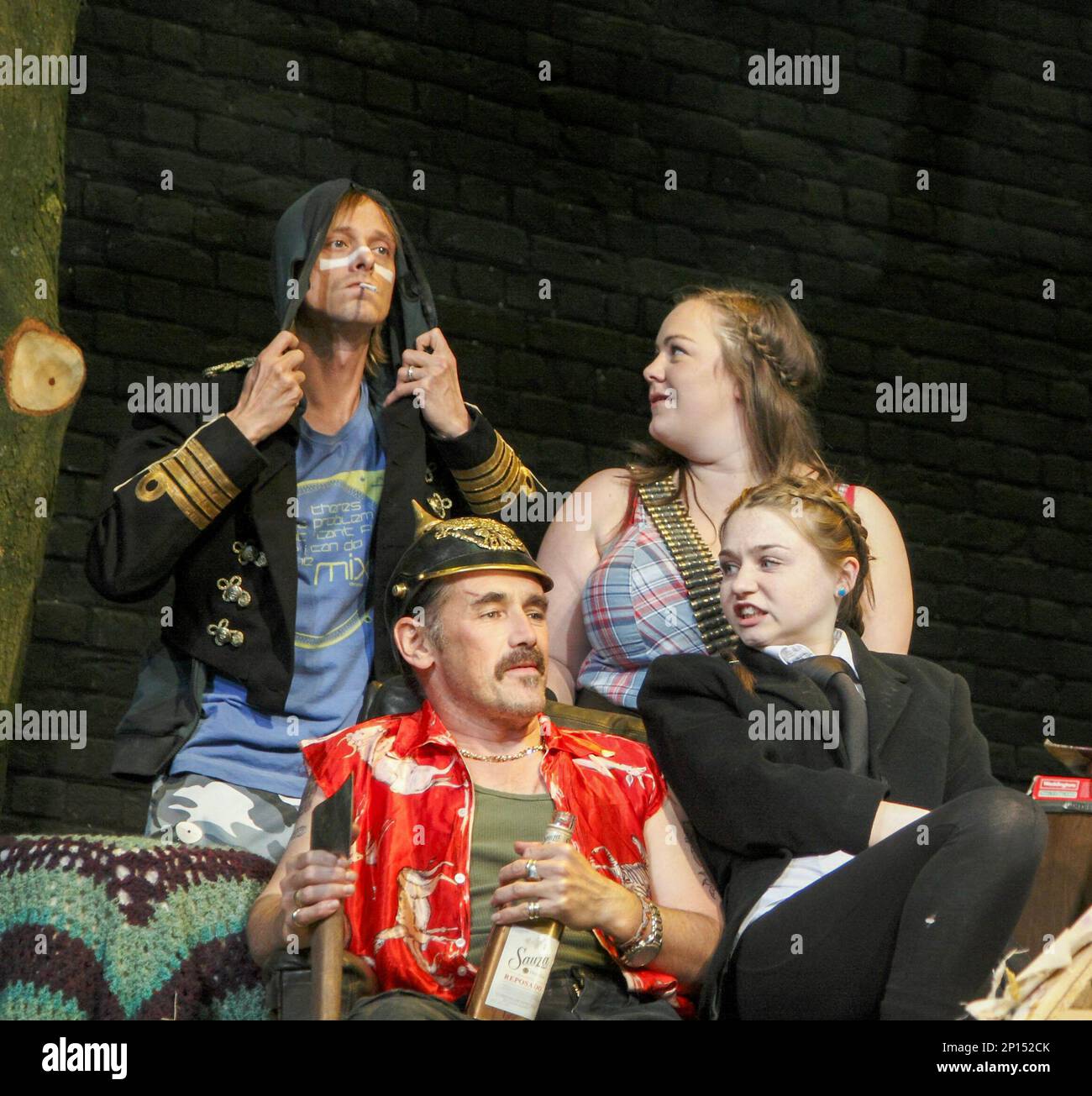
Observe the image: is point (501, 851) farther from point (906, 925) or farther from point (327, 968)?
point (906, 925)

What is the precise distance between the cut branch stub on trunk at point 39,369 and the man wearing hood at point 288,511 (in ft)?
0.72

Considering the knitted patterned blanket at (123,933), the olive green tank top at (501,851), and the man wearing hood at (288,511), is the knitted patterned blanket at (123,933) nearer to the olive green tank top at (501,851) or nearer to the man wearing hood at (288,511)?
the man wearing hood at (288,511)

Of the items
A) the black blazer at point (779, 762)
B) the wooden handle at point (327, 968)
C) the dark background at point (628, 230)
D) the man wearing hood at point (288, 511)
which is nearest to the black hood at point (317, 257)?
the man wearing hood at point (288, 511)

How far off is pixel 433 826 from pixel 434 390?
0.92 meters

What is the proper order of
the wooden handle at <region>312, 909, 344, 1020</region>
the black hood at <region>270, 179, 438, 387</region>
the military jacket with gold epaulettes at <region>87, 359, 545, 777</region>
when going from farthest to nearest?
the black hood at <region>270, 179, 438, 387</region> < the military jacket with gold epaulettes at <region>87, 359, 545, 777</region> < the wooden handle at <region>312, 909, 344, 1020</region>

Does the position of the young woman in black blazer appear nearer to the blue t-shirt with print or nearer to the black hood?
the blue t-shirt with print

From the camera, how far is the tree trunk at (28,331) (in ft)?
10.4

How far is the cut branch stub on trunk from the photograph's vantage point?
315cm

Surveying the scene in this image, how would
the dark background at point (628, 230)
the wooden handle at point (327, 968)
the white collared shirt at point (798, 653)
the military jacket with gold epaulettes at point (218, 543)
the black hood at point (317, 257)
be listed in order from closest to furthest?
the wooden handle at point (327, 968) → the white collared shirt at point (798, 653) → the military jacket with gold epaulettes at point (218, 543) → the black hood at point (317, 257) → the dark background at point (628, 230)

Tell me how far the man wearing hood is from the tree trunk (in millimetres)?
248

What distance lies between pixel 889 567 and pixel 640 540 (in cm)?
45

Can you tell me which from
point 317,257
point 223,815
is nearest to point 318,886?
point 223,815

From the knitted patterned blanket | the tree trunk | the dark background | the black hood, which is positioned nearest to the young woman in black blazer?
the knitted patterned blanket
